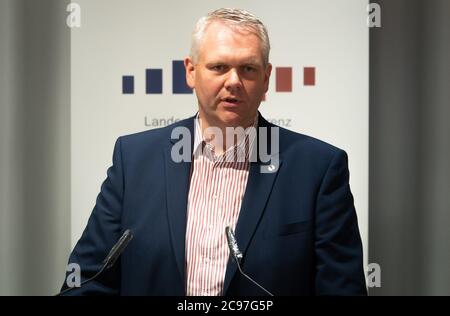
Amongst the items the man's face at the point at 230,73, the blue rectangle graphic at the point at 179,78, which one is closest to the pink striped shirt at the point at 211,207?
the man's face at the point at 230,73

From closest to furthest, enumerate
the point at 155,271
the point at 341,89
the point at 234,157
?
1. the point at 155,271
2. the point at 234,157
3. the point at 341,89

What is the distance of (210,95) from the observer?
192 centimetres

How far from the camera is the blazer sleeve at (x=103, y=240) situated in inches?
72.3

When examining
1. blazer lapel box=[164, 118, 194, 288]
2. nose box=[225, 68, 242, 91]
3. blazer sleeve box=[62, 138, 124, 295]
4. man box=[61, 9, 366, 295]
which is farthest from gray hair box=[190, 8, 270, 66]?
blazer sleeve box=[62, 138, 124, 295]

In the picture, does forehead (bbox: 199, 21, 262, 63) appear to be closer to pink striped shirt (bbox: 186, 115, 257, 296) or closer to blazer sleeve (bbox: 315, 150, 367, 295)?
pink striped shirt (bbox: 186, 115, 257, 296)

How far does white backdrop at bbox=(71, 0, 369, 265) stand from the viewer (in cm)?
252

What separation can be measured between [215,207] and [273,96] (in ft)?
2.65

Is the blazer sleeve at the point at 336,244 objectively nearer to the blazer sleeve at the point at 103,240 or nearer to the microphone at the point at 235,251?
the microphone at the point at 235,251

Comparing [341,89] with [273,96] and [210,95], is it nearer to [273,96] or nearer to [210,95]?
[273,96]

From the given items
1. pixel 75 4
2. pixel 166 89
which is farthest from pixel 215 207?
pixel 75 4

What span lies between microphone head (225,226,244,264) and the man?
10 cm

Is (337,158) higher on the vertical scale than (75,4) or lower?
lower

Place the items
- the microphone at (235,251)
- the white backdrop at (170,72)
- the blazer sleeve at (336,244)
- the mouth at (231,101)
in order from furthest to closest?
the white backdrop at (170,72)
the mouth at (231,101)
the blazer sleeve at (336,244)
the microphone at (235,251)
